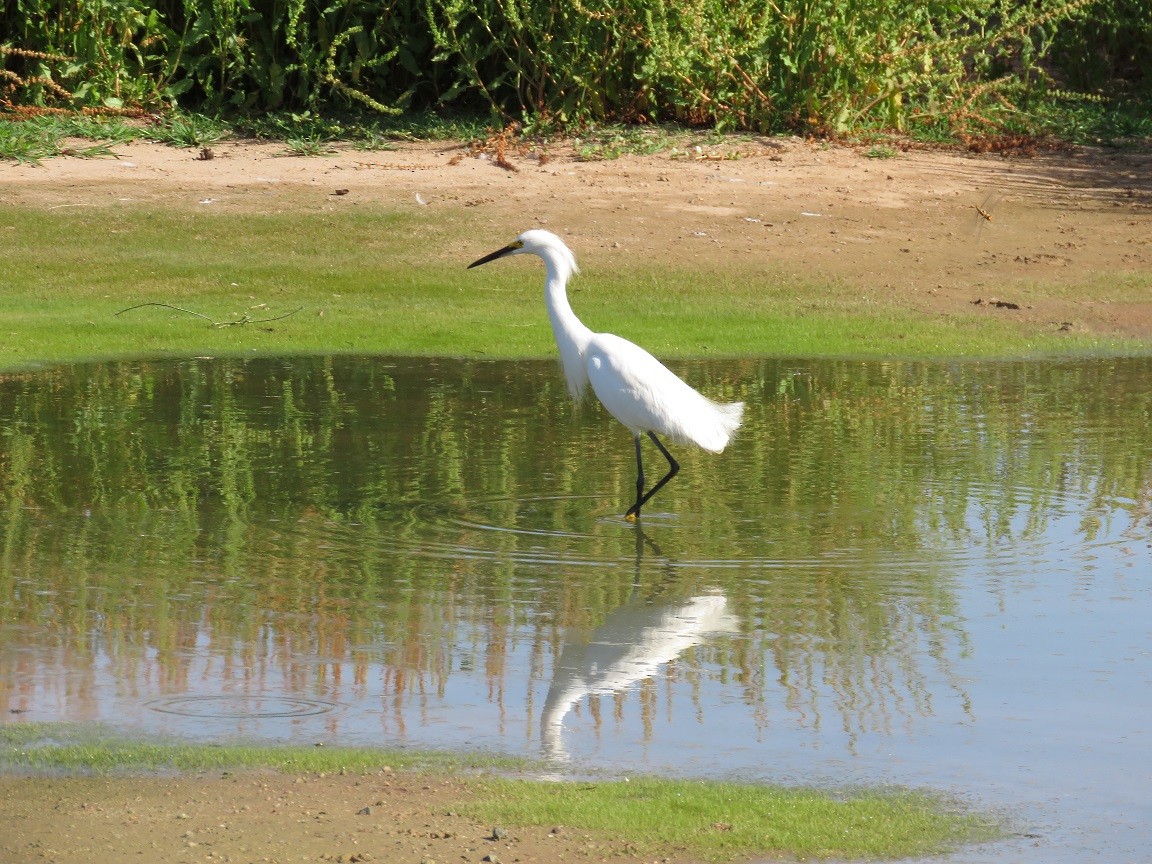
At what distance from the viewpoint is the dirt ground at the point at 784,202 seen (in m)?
12.2

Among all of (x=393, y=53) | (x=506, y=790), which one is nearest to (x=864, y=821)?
(x=506, y=790)

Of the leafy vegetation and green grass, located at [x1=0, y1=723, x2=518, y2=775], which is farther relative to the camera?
the leafy vegetation

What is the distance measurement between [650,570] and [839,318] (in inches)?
219

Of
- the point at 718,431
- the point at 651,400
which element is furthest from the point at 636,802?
the point at 718,431

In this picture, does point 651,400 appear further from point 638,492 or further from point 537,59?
point 537,59

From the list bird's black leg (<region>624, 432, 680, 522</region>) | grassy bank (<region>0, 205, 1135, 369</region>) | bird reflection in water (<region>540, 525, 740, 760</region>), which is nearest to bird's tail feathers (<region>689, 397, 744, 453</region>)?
bird's black leg (<region>624, 432, 680, 522</region>)

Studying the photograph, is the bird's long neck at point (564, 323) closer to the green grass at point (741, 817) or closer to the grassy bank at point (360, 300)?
the grassy bank at point (360, 300)

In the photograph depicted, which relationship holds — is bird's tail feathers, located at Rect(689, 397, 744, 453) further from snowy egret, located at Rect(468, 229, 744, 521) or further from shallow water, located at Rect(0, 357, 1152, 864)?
shallow water, located at Rect(0, 357, 1152, 864)

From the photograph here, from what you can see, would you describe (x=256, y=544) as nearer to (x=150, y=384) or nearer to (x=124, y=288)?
(x=150, y=384)

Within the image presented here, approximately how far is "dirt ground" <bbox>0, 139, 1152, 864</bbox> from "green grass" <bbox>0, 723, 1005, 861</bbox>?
25.8ft

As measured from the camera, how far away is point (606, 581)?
19.6 feet

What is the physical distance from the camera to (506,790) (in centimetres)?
397

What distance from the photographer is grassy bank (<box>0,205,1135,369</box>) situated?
35.0 ft

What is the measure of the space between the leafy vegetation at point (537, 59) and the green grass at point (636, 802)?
11.1m
